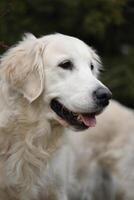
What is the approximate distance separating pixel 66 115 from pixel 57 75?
0.30 metres

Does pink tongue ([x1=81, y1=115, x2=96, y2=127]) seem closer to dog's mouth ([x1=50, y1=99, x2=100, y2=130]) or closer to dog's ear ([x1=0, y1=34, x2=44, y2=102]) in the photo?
dog's mouth ([x1=50, y1=99, x2=100, y2=130])

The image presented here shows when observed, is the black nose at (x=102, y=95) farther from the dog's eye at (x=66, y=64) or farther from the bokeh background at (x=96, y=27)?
the bokeh background at (x=96, y=27)

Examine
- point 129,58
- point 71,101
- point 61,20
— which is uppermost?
point 71,101

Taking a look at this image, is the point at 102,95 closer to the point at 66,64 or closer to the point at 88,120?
the point at 88,120

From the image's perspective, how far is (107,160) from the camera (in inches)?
346

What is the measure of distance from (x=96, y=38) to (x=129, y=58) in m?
0.53

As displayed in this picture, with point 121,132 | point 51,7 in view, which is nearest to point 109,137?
point 121,132

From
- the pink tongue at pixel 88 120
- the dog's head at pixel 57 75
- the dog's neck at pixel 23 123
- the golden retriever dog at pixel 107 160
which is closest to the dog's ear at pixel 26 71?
the dog's head at pixel 57 75

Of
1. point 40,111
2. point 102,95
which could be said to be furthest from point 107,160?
point 102,95

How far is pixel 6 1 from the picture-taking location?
7680 millimetres

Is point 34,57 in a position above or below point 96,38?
above

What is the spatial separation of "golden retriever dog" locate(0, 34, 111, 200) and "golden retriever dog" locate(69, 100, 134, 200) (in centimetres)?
178

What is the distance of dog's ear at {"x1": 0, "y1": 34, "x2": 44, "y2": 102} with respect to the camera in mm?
6668

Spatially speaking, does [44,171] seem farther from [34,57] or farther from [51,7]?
[51,7]
